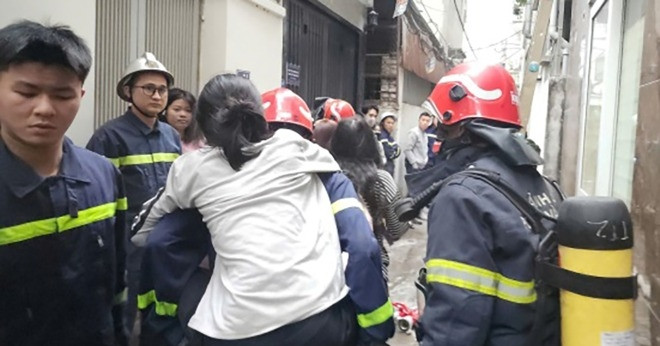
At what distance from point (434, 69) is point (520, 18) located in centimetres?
1225

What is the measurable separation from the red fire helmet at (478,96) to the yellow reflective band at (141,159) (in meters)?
2.09

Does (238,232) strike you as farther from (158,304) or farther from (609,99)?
(609,99)

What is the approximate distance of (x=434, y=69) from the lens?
1557 cm

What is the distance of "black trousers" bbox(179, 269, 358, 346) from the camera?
1933mm

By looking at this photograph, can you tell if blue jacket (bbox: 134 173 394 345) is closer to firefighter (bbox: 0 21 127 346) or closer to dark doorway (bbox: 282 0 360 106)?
firefighter (bbox: 0 21 127 346)

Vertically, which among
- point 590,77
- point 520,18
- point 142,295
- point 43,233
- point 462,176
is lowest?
point 142,295

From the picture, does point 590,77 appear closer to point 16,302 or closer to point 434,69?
point 16,302

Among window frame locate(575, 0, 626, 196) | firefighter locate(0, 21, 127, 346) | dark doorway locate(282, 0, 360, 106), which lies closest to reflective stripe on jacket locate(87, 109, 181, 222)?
firefighter locate(0, 21, 127, 346)

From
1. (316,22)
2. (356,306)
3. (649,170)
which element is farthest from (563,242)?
(316,22)

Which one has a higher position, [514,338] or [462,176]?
[462,176]

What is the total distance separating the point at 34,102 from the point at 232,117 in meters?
0.64

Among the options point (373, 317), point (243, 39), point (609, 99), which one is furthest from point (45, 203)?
point (609, 99)

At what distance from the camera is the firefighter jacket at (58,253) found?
66.6 inches

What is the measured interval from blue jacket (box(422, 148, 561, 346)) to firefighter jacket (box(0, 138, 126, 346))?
108 cm
